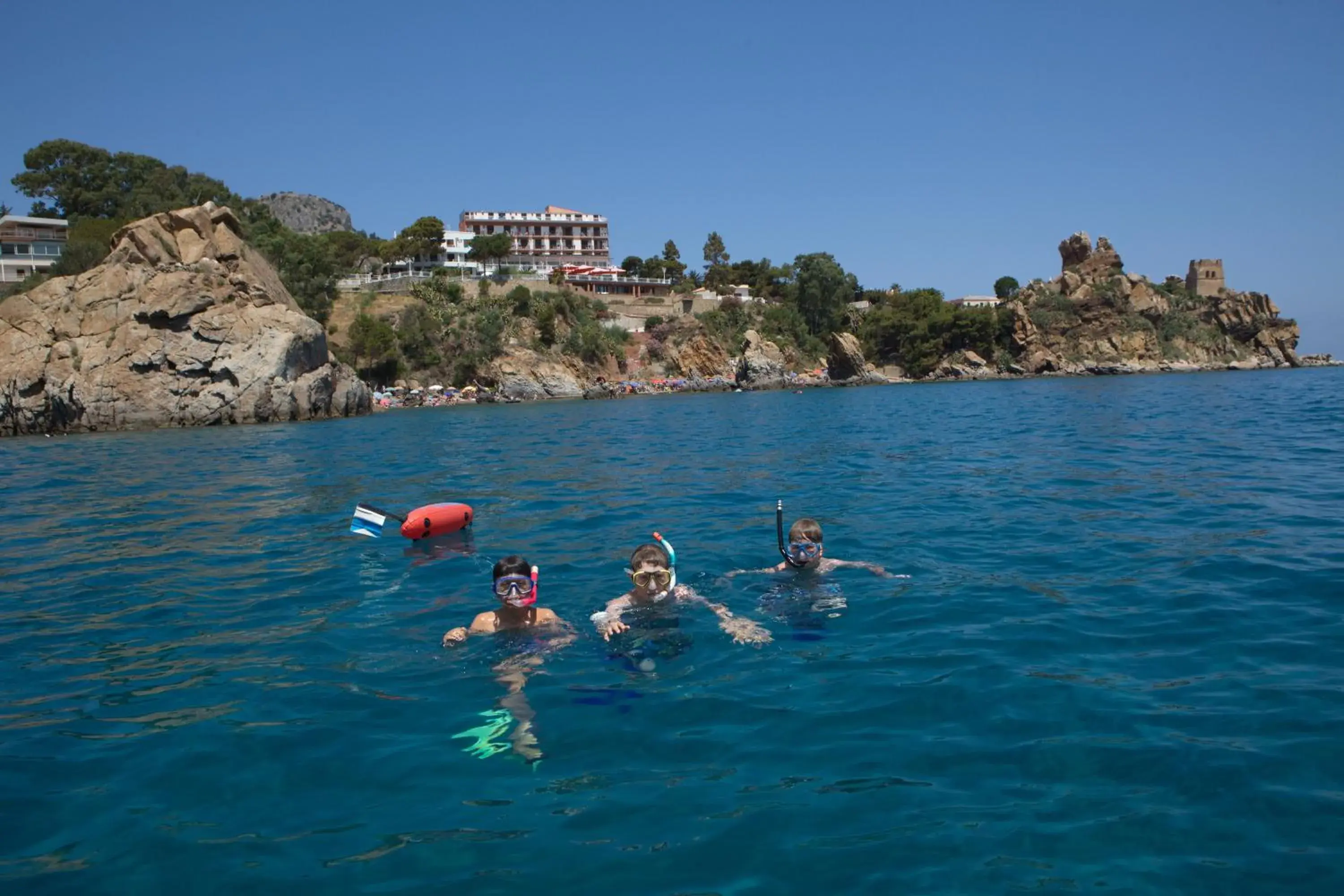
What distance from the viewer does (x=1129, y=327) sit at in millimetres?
91625

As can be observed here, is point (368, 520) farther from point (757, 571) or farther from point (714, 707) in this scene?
point (714, 707)

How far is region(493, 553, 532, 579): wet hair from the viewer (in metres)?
6.96

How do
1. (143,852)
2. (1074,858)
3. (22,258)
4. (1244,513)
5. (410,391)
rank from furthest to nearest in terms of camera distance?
1. (22,258)
2. (410,391)
3. (1244,513)
4. (143,852)
5. (1074,858)

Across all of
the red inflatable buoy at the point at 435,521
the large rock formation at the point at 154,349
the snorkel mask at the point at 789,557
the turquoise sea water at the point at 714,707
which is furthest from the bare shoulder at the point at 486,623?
the large rock formation at the point at 154,349

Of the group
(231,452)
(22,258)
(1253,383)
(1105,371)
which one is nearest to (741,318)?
(1105,371)

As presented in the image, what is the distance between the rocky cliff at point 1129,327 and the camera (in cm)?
9025

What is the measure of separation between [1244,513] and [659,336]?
7406 centimetres

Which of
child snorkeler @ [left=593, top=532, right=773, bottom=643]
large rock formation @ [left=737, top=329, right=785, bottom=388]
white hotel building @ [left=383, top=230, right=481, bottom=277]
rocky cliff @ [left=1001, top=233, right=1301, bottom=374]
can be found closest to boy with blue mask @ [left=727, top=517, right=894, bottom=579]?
child snorkeler @ [left=593, top=532, right=773, bottom=643]

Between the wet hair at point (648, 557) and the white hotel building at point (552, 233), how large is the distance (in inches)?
4238

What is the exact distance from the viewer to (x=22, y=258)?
68.0 m

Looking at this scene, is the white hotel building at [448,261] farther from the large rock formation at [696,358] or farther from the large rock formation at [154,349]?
the large rock formation at [154,349]

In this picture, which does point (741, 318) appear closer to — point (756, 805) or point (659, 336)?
point (659, 336)

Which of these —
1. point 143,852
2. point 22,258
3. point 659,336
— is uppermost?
point 22,258

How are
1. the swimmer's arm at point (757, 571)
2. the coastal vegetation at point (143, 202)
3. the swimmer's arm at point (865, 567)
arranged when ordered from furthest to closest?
the coastal vegetation at point (143, 202) < the swimmer's arm at point (757, 571) < the swimmer's arm at point (865, 567)
